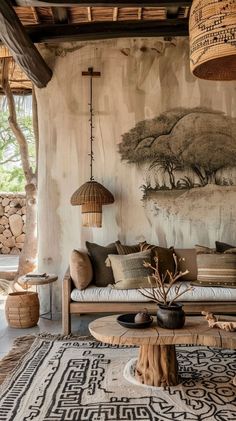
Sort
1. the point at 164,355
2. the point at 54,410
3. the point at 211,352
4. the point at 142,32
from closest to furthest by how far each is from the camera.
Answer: the point at 54,410
the point at 164,355
the point at 211,352
the point at 142,32

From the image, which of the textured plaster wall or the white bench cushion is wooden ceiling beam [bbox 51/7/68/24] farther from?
the white bench cushion

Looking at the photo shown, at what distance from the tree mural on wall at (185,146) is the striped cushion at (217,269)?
1065mm

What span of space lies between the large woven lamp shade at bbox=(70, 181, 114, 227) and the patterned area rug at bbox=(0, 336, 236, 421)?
1629mm

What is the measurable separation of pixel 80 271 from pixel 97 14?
2.89m

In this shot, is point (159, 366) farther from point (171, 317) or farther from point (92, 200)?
A: point (92, 200)

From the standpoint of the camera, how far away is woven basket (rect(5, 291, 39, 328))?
4785mm

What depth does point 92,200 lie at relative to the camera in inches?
198

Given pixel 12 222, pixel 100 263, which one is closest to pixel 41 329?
pixel 100 263

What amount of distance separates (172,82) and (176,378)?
358cm

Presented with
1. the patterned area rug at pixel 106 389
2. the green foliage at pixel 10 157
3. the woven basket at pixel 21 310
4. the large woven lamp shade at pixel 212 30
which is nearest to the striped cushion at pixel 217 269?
the patterned area rug at pixel 106 389

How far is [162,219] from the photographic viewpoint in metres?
5.45

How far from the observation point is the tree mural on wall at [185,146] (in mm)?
5387

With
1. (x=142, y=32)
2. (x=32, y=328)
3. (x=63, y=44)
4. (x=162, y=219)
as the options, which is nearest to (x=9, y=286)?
(x=32, y=328)

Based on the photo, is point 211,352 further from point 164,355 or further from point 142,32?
point 142,32
